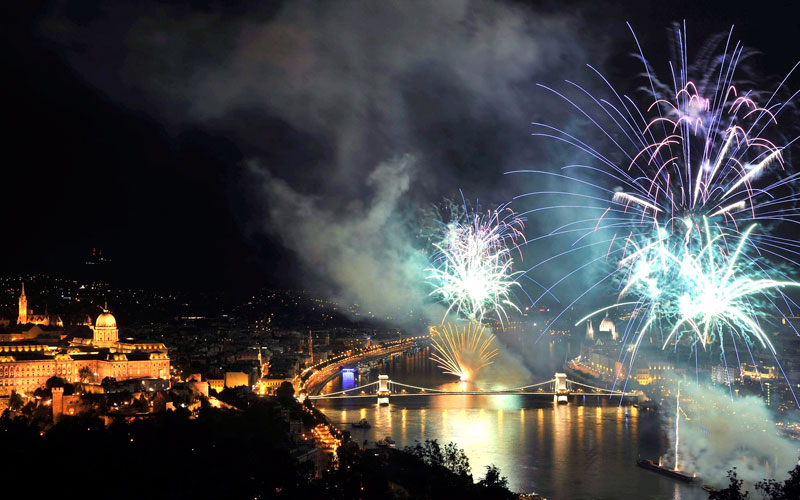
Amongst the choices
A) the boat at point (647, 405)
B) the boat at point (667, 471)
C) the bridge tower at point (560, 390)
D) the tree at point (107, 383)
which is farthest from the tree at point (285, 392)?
the boat at point (647, 405)

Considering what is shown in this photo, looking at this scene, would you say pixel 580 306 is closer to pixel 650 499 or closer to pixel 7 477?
pixel 650 499

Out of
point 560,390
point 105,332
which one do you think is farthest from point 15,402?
point 560,390

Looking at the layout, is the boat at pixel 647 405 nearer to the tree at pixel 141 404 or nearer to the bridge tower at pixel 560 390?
the bridge tower at pixel 560 390

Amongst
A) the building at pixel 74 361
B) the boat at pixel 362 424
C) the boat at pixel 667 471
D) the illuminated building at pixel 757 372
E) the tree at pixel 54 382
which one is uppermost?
the building at pixel 74 361

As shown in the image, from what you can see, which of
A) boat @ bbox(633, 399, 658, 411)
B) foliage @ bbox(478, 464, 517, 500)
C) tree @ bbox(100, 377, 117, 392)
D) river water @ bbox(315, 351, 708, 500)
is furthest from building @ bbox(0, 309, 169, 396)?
boat @ bbox(633, 399, 658, 411)

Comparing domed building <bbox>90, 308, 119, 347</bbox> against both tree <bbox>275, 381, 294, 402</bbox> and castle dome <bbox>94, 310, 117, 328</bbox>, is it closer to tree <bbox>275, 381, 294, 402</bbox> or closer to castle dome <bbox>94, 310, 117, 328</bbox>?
castle dome <bbox>94, 310, 117, 328</bbox>

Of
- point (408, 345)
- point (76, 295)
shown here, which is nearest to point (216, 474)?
point (76, 295)
